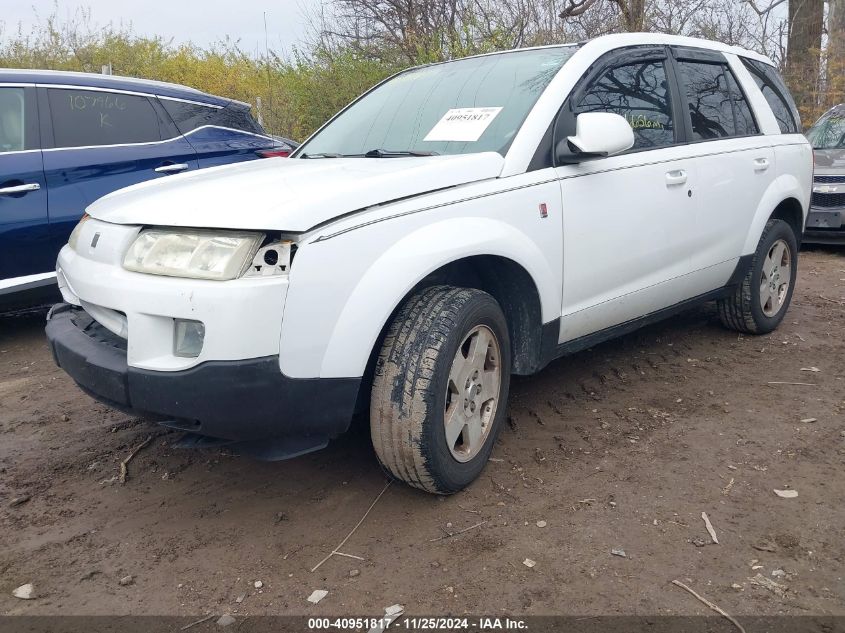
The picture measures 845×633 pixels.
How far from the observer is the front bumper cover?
2.21 m

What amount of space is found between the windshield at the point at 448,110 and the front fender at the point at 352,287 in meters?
0.67

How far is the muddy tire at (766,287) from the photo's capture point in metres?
4.56

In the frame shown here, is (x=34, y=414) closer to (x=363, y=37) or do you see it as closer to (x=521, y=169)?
(x=521, y=169)

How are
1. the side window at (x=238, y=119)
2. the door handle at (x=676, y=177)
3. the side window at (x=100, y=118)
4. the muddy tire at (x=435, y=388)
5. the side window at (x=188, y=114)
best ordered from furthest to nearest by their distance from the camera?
the side window at (x=238, y=119)
the side window at (x=188, y=114)
the side window at (x=100, y=118)
the door handle at (x=676, y=177)
the muddy tire at (x=435, y=388)

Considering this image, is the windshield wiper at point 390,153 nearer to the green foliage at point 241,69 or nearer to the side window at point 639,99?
the side window at point 639,99

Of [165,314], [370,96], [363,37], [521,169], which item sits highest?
[363,37]

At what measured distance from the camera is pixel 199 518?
9.00 feet

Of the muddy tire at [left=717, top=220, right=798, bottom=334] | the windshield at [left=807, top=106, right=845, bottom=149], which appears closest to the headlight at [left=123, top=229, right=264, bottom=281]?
the muddy tire at [left=717, top=220, right=798, bottom=334]

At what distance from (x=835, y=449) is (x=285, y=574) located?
2.35 m

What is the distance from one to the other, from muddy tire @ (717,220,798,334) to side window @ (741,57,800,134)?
685 millimetres

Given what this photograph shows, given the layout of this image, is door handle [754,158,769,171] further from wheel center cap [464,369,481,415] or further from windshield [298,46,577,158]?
wheel center cap [464,369,481,415]

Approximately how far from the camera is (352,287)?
2348 mm

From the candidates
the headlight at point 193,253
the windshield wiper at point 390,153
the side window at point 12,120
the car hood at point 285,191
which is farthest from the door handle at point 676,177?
the side window at point 12,120

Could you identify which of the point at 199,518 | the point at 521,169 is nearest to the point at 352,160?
the point at 521,169
